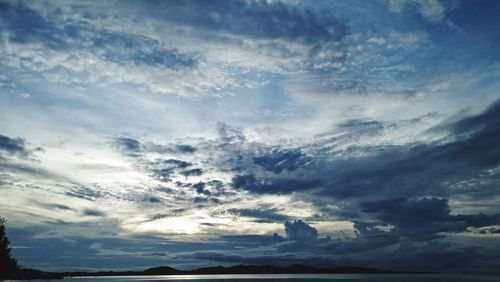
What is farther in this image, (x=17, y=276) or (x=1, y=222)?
(x=17, y=276)

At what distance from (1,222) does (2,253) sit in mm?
12606

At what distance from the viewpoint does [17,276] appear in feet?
617

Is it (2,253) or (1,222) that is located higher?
(1,222)

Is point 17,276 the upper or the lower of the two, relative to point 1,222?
lower

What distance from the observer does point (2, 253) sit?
551ft

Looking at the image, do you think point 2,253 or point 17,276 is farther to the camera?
point 17,276

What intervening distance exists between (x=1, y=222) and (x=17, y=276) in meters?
32.6

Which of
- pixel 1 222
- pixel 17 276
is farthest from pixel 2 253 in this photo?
pixel 17 276

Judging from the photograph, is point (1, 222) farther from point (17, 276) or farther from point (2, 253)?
point (17, 276)

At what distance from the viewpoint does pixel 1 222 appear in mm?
171250

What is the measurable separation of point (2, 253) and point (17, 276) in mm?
26176
